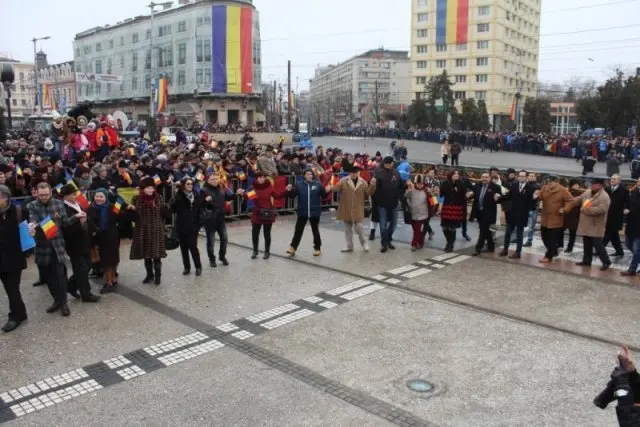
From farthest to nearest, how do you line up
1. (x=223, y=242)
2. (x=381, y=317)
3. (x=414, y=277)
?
(x=223, y=242) < (x=414, y=277) < (x=381, y=317)

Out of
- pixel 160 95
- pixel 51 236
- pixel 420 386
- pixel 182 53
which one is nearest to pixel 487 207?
pixel 420 386

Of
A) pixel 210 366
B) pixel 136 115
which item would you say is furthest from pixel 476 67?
pixel 210 366

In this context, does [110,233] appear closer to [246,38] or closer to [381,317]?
[381,317]

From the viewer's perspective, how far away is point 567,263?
10312 millimetres

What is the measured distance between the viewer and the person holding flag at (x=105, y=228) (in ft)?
26.4

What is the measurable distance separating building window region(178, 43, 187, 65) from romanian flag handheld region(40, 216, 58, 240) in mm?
64370

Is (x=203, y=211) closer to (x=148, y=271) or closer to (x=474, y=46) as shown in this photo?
(x=148, y=271)

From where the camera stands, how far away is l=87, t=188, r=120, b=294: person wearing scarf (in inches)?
316

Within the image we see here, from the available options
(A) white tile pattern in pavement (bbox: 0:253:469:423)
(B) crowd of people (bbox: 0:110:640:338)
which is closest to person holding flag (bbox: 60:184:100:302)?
(B) crowd of people (bbox: 0:110:640:338)

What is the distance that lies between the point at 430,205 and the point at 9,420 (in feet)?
27.9

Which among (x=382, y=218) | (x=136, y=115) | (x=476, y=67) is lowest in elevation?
(x=382, y=218)

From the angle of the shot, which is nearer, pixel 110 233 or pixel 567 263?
pixel 110 233

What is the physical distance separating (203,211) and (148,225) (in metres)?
1.31

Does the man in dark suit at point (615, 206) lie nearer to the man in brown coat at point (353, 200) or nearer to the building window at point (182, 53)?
the man in brown coat at point (353, 200)
